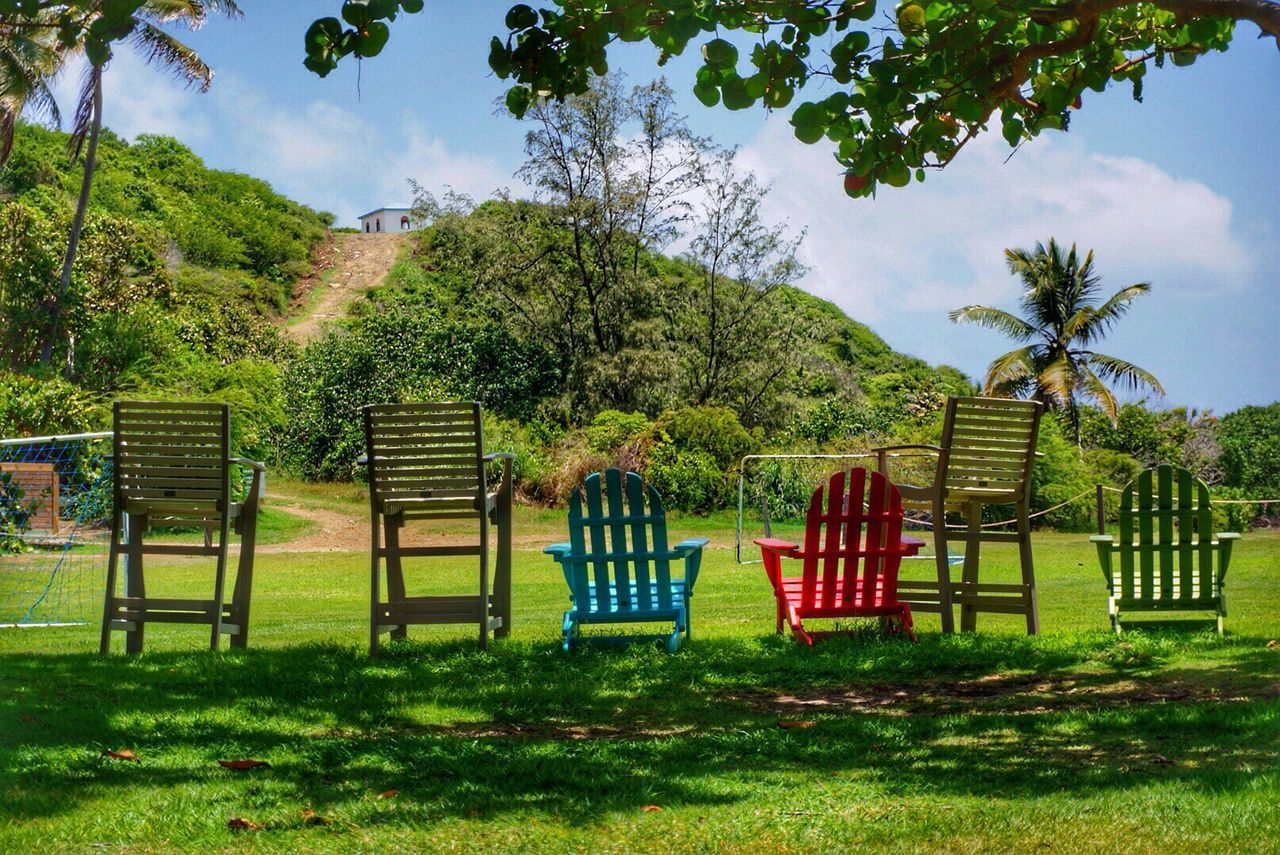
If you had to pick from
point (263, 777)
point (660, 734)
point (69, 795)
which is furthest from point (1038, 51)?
point (69, 795)

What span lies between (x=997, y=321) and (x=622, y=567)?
23.4m

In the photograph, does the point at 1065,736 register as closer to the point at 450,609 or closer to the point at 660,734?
the point at 660,734

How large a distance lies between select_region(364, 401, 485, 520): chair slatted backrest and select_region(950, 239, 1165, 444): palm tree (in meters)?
21.9

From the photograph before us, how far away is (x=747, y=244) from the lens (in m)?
24.0

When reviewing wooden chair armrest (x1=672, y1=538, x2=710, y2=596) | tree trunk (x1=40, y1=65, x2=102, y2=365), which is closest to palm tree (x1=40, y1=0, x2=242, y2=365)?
tree trunk (x1=40, y1=65, x2=102, y2=365)

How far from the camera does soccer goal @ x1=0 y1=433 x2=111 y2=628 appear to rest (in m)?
9.86

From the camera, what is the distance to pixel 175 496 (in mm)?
6859

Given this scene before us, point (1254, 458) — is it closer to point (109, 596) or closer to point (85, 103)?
point (85, 103)

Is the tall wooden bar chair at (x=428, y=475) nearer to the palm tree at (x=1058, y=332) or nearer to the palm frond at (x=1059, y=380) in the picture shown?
the palm tree at (x=1058, y=332)

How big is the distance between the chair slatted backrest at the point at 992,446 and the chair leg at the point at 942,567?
202 mm

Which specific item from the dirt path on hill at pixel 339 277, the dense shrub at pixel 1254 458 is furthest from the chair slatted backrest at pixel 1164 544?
the dirt path on hill at pixel 339 277

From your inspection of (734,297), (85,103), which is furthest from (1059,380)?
(85,103)

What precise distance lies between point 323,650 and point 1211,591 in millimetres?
5027

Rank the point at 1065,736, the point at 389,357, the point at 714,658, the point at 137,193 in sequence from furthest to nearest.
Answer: the point at 137,193 → the point at 389,357 → the point at 714,658 → the point at 1065,736
